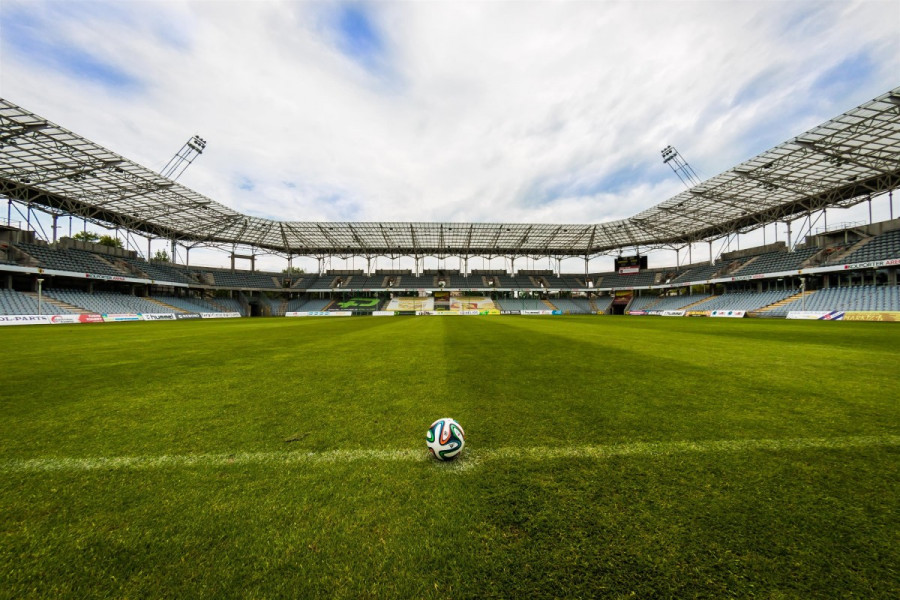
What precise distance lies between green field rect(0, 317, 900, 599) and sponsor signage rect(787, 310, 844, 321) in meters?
31.9

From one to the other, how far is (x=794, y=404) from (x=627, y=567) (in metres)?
4.37

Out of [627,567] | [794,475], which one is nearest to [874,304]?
[794,475]

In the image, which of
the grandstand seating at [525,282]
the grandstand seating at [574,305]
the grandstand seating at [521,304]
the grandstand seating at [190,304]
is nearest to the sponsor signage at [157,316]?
the grandstand seating at [190,304]

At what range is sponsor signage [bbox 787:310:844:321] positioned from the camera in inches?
1029

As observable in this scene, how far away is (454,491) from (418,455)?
681mm

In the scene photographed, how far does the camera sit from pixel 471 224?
44906 mm

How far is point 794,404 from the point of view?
167 inches

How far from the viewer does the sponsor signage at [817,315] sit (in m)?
26.1

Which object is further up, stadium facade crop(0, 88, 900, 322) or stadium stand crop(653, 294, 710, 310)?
stadium facade crop(0, 88, 900, 322)

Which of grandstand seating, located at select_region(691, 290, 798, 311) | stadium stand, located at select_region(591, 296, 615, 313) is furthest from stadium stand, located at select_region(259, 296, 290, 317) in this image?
grandstand seating, located at select_region(691, 290, 798, 311)

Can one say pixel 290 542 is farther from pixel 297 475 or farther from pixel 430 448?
pixel 430 448

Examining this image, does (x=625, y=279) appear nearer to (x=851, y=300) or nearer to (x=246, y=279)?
(x=851, y=300)

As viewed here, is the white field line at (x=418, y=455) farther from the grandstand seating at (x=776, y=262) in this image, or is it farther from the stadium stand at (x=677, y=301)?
the stadium stand at (x=677, y=301)

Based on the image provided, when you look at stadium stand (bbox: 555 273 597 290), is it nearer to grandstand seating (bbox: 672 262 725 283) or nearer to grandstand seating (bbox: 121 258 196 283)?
grandstand seating (bbox: 672 262 725 283)
